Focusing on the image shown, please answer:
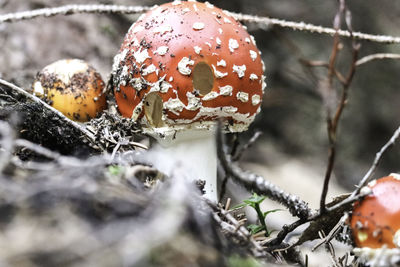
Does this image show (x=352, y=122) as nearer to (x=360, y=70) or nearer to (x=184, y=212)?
(x=360, y=70)

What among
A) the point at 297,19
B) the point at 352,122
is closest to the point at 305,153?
the point at 352,122

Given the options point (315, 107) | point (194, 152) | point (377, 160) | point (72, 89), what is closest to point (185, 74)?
point (194, 152)

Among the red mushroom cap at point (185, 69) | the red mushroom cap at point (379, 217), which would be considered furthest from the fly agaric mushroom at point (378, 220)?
the red mushroom cap at point (185, 69)

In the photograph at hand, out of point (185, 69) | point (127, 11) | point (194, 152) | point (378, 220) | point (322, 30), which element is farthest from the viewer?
point (127, 11)

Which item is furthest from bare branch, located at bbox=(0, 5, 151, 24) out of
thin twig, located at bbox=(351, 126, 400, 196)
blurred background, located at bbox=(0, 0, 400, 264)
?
blurred background, located at bbox=(0, 0, 400, 264)

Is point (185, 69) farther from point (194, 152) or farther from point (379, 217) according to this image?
point (379, 217)

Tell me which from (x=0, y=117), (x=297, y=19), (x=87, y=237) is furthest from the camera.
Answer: (x=297, y=19)
